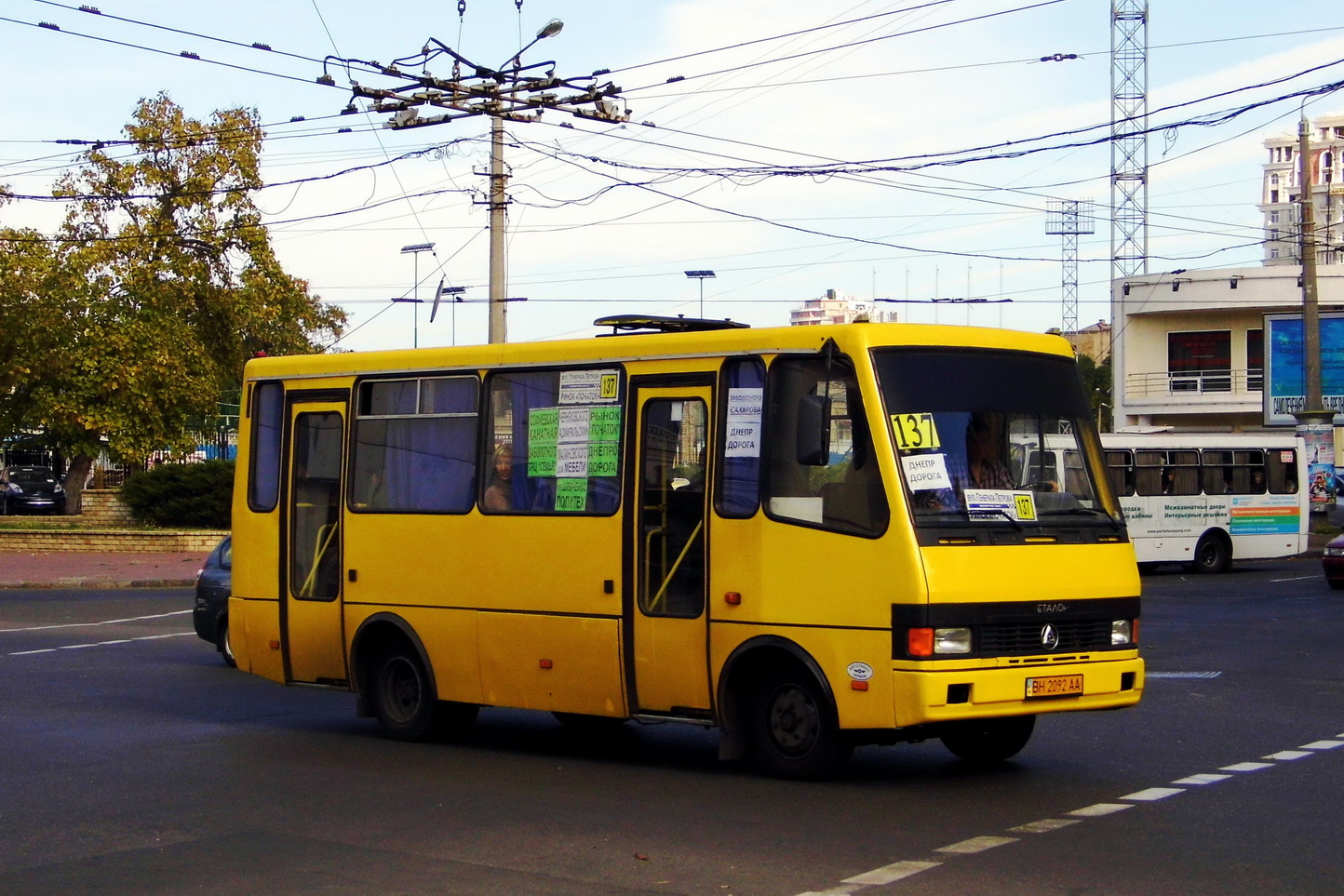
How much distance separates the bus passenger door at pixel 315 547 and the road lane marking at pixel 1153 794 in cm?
596

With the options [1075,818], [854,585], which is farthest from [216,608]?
[1075,818]

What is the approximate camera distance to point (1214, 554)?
34.6 meters

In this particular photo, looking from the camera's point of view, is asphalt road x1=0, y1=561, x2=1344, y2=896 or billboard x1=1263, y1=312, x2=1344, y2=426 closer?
asphalt road x1=0, y1=561, x2=1344, y2=896

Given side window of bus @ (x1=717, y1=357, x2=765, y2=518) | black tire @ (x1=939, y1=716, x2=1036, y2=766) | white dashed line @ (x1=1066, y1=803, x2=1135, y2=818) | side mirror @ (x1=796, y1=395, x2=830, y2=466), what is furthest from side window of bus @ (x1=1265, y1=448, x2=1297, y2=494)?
side mirror @ (x1=796, y1=395, x2=830, y2=466)

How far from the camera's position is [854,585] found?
9.30 meters

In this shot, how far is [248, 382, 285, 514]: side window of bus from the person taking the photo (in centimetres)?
1307

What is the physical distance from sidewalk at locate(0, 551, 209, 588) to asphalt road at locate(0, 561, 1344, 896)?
56.3ft

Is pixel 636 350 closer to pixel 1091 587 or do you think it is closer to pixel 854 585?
pixel 854 585

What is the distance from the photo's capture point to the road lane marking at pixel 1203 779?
9.66 metres

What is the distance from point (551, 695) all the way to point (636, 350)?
2.33 meters

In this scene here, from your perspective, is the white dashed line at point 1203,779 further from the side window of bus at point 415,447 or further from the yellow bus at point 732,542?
the side window of bus at point 415,447

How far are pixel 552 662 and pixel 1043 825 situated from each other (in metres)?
3.69

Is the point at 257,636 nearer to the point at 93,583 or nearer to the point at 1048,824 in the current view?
the point at 1048,824

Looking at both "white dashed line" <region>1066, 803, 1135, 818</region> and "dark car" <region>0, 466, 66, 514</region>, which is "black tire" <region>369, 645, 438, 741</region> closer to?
"white dashed line" <region>1066, 803, 1135, 818</region>
